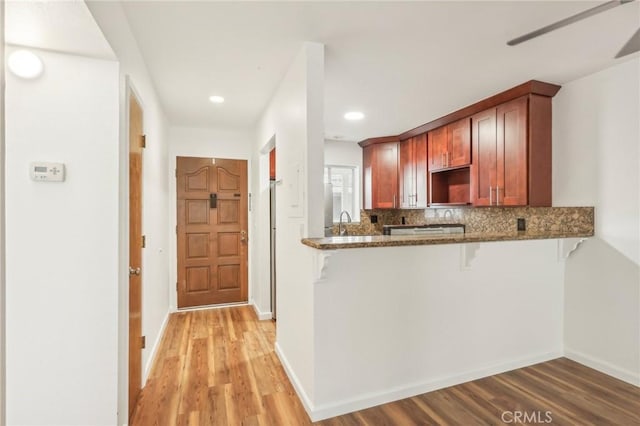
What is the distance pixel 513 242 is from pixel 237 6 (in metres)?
2.59

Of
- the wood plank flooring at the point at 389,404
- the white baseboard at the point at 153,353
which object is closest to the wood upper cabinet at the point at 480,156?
the wood plank flooring at the point at 389,404

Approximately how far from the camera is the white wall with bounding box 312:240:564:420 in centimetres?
199

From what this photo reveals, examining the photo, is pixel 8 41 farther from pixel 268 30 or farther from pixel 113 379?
pixel 113 379

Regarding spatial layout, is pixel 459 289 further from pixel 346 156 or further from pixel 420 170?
pixel 346 156

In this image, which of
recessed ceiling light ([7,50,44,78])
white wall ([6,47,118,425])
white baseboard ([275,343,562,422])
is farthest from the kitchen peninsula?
recessed ceiling light ([7,50,44,78])

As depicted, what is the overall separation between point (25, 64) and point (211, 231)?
2.99 meters

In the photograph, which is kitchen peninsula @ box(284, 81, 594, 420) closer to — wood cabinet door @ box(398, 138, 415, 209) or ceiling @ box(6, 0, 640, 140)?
ceiling @ box(6, 0, 640, 140)

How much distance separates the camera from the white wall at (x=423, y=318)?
78.2 inches

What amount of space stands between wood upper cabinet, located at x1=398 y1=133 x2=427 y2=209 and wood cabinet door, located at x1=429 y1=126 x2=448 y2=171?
0.11m

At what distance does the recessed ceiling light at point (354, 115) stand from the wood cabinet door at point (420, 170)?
1.01m

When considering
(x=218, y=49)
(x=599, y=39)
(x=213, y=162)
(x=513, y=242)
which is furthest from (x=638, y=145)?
(x=213, y=162)

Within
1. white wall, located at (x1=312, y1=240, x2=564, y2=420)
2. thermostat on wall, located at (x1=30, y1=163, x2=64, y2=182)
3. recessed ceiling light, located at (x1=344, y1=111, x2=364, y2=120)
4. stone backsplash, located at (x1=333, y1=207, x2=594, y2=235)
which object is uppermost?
recessed ceiling light, located at (x1=344, y1=111, x2=364, y2=120)

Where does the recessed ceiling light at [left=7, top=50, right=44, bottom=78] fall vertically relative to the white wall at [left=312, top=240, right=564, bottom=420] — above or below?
above

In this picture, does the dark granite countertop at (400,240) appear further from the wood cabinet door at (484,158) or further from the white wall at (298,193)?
the wood cabinet door at (484,158)
